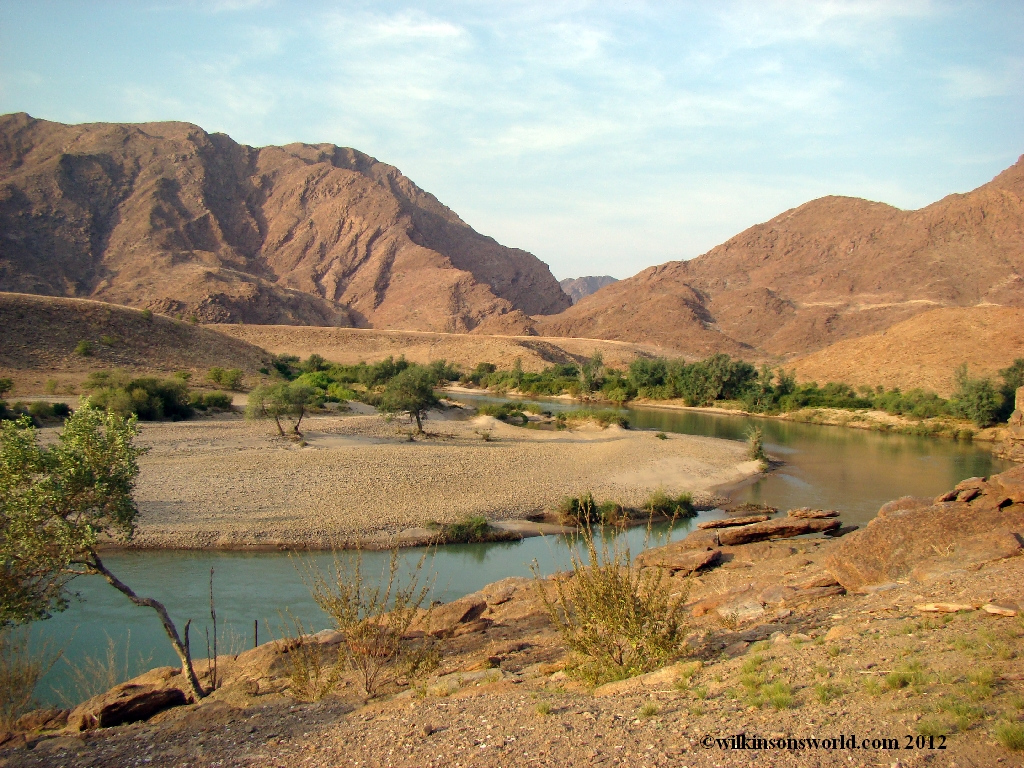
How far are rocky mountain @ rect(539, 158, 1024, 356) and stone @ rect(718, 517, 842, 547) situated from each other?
91333mm

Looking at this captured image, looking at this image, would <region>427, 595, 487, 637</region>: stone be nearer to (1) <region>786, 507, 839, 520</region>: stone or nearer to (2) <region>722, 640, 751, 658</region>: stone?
(2) <region>722, 640, 751, 658</region>: stone

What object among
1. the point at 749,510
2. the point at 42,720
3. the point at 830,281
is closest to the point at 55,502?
the point at 42,720

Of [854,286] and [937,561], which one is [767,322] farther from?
[937,561]

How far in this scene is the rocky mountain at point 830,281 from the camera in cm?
10662

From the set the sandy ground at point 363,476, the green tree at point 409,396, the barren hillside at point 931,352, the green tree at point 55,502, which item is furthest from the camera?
the barren hillside at point 931,352

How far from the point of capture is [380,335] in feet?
273

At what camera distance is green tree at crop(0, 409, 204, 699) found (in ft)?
23.9

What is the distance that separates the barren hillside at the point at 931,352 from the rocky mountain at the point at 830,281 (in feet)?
124

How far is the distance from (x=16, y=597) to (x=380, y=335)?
77.2m

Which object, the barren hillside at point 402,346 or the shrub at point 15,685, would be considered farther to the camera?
the barren hillside at point 402,346

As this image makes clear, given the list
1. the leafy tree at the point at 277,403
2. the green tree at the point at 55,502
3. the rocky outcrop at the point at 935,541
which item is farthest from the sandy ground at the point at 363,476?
the rocky outcrop at the point at 935,541

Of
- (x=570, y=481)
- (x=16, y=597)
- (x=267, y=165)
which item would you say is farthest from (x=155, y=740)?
(x=267, y=165)

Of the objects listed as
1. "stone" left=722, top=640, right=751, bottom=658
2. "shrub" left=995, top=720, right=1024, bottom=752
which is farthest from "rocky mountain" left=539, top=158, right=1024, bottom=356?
"shrub" left=995, top=720, right=1024, bottom=752

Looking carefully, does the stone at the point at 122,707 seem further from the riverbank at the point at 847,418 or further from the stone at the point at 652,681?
the riverbank at the point at 847,418
